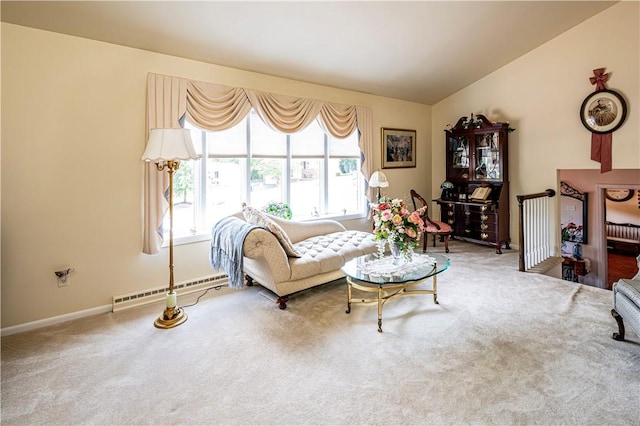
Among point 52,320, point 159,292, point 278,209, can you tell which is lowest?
point 52,320

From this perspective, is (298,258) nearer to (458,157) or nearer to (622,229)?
(458,157)

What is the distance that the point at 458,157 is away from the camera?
241 inches

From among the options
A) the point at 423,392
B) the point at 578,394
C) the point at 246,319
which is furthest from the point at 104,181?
the point at 578,394

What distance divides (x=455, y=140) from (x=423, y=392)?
4.99m

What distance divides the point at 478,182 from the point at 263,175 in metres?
3.61

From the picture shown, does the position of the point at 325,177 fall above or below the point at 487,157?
below

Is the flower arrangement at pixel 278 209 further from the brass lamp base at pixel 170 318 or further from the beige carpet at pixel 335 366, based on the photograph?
the brass lamp base at pixel 170 318

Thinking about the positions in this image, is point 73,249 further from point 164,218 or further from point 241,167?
point 241,167

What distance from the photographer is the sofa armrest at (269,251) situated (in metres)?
3.19

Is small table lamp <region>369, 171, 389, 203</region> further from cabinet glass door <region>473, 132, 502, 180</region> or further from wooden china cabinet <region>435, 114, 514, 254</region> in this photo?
cabinet glass door <region>473, 132, 502, 180</region>

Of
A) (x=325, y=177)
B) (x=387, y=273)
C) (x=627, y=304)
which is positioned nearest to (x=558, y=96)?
(x=325, y=177)

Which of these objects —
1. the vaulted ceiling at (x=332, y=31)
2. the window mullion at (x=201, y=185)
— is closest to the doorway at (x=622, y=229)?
the vaulted ceiling at (x=332, y=31)

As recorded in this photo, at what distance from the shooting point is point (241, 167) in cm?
442

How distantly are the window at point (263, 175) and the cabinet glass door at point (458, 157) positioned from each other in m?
1.77
